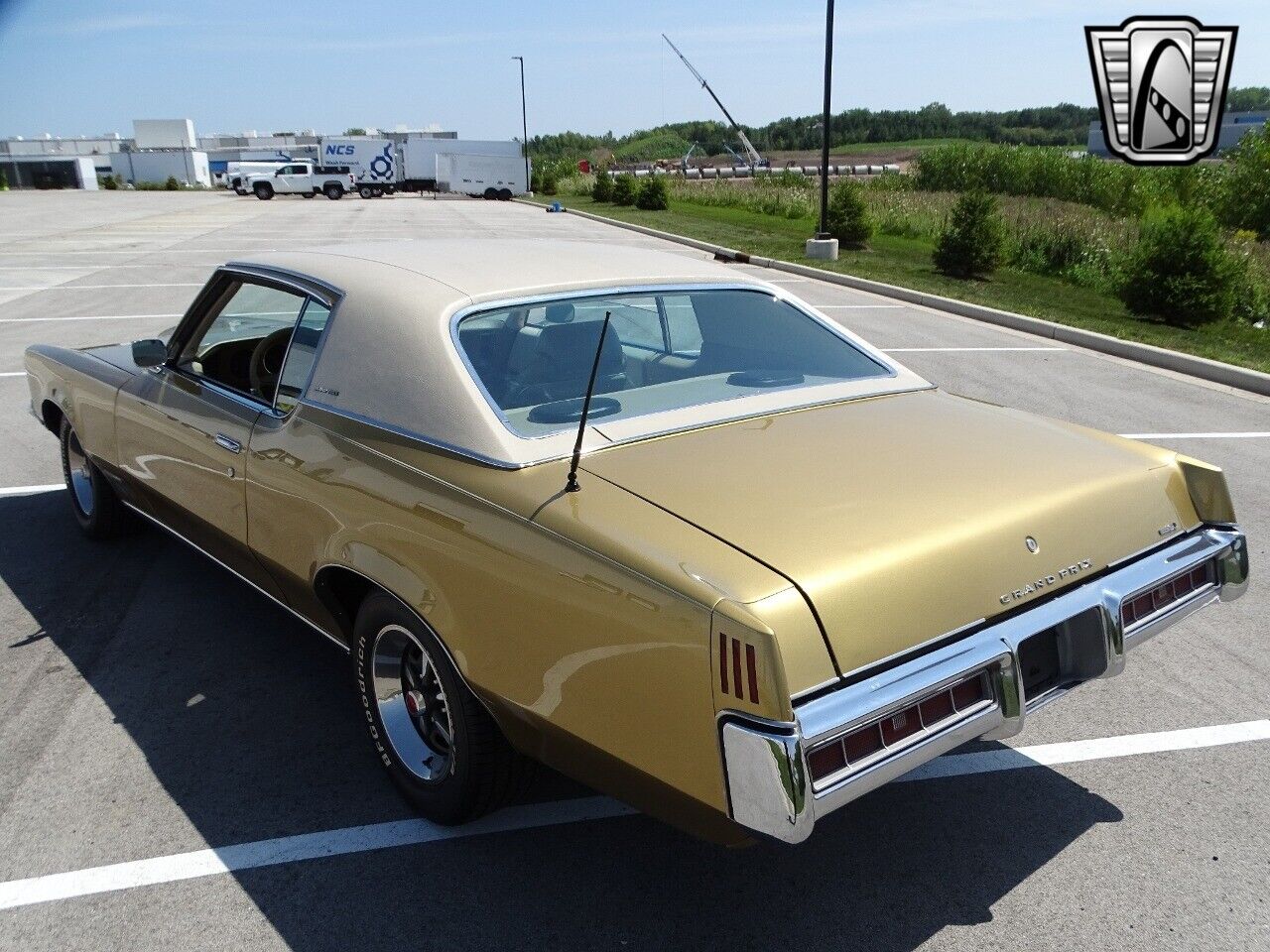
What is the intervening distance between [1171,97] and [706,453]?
20080mm

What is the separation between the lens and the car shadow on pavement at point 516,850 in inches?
109

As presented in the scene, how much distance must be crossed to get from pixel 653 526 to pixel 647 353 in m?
1.37

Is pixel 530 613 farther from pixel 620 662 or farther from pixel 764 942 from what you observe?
pixel 764 942

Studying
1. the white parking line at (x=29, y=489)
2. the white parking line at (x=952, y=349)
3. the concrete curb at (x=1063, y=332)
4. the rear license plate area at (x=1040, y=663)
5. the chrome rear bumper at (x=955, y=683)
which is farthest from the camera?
the white parking line at (x=952, y=349)

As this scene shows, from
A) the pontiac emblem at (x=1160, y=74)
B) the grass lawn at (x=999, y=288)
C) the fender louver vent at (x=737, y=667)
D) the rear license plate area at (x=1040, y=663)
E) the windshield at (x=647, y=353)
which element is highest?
the pontiac emblem at (x=1160, y=74)

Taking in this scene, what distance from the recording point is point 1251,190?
90.7ft

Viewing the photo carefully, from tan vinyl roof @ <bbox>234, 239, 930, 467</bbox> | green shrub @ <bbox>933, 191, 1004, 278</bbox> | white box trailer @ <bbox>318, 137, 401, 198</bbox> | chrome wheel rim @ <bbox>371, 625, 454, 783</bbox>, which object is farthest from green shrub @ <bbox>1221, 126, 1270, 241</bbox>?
white box trailer @ <bbox>318, 137, 401, 198</bbox>

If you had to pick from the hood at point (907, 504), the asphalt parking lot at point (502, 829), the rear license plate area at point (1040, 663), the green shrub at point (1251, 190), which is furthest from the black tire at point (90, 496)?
the green shrub at point (1251, 190)

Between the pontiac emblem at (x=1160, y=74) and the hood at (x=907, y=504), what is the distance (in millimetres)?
14590

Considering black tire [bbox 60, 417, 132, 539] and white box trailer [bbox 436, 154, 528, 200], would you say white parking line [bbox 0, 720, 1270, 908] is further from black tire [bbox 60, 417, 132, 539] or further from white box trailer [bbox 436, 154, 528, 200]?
white box trailer [bbox 436, 154, 528, 200]

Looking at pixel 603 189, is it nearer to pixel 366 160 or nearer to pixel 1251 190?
pixel 366 160

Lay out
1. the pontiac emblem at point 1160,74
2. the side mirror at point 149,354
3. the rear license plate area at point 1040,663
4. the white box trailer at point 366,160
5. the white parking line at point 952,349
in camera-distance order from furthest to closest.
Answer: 1. the white box trailer at point 366,160
2. the pontiac emblem at point 1160,74
3. the white parking line at point 952,349
4. the side mirror at point 149,354
5. the rear license plate area at point 1040,663

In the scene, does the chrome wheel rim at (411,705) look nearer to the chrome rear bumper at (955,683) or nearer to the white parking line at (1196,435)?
the chrome rear bumper at (955,683)

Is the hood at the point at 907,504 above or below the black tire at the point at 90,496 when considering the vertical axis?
above
